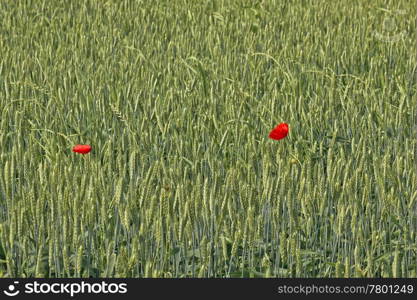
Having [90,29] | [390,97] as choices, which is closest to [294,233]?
[390,97]

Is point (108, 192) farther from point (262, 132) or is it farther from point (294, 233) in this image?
point (262, 132)

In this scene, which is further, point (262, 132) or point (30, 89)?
point (30, 89)

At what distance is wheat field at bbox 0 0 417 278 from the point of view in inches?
101

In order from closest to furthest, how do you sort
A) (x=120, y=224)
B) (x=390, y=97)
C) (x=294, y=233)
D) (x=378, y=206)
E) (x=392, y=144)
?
1. (x=294, y=233)
2. (x=120, y=224)
3. (x=378, y=206)
4. (x=392, y=144)
5. (x=390, y=97)

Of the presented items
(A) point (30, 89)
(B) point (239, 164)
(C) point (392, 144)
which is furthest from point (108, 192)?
(A) point (30, 89)

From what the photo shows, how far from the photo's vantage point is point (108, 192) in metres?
2.90

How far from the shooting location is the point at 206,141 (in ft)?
11.6

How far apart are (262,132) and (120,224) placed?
117 cm

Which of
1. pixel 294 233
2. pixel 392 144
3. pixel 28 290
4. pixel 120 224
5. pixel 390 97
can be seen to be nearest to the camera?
pixel 28 290

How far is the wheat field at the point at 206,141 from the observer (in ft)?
8.43

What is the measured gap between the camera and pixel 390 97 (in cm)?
444

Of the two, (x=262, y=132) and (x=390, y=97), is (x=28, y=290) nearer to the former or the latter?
(x=262, y=132)

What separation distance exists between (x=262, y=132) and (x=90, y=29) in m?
2.67

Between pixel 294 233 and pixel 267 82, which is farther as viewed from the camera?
pixel 267 82
